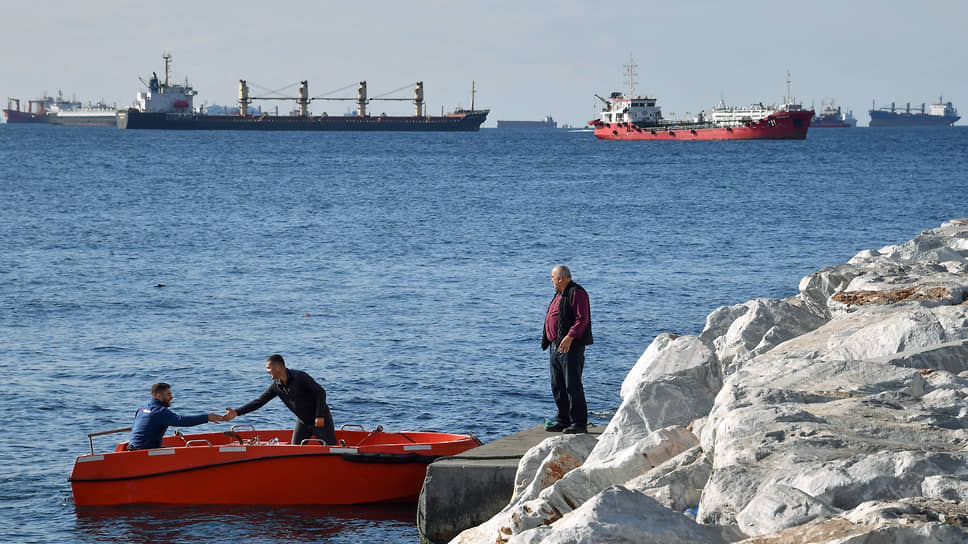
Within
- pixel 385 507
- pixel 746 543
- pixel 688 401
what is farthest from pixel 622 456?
pixel 385 507

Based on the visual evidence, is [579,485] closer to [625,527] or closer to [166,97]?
[625,527]

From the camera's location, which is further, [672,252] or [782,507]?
A: [672,252]

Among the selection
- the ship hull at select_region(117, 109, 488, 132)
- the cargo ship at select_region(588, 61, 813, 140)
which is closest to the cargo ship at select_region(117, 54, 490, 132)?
the ship hull at select_region(117, 109, 488, 132)

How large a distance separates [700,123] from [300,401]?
441 feet

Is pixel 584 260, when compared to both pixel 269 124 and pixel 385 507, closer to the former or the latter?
pixel 385 507

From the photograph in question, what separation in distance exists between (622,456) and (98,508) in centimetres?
639

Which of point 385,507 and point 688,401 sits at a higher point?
point 688,401

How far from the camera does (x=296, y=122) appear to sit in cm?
17938

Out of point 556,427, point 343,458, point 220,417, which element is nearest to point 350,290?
point 343,458

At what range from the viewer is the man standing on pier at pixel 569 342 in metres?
9.77

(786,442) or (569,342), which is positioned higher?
(786,442)

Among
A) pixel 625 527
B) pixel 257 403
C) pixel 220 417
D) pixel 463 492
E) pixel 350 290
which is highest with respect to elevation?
pixel 625 527

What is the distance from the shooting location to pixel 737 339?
10.1 m

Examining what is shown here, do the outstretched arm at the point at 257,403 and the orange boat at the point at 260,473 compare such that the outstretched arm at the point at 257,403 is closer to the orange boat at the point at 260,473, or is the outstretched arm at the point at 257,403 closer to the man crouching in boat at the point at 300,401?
the man crouching in boat at the point at 300,401
